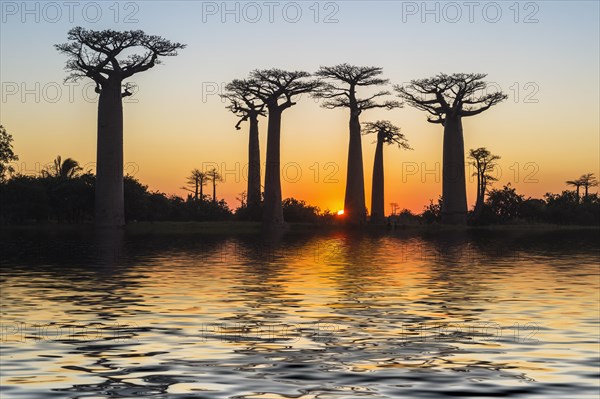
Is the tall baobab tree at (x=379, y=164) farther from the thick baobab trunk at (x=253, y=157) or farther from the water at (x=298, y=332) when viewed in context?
the water at (x=298, y=332)

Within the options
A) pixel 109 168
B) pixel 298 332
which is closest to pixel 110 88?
pixel 109 168

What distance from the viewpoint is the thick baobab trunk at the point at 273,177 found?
71.1 metres

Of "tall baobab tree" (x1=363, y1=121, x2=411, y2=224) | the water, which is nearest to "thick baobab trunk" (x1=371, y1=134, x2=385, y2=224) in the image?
"tall baobab tree" (x1=363, y1=121, x2=411, y2=224)

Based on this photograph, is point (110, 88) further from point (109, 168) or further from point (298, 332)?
point (298, 332)

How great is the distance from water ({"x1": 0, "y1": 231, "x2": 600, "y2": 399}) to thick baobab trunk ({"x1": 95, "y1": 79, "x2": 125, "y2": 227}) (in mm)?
34865

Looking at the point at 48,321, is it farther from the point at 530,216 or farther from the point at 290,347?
the point at 530,216

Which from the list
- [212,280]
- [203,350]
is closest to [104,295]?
[212,280]

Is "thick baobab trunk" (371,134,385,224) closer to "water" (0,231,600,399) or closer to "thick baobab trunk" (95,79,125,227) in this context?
"thick baobab trunk" (95,79,125,227)

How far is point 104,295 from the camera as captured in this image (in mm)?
20312

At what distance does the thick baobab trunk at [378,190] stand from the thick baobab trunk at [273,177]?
9.79 metres

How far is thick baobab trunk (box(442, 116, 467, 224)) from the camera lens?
237 feet

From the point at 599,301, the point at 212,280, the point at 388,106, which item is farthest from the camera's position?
the point at 388,106

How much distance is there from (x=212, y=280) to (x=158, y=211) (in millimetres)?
51906

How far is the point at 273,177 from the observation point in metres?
71.7
